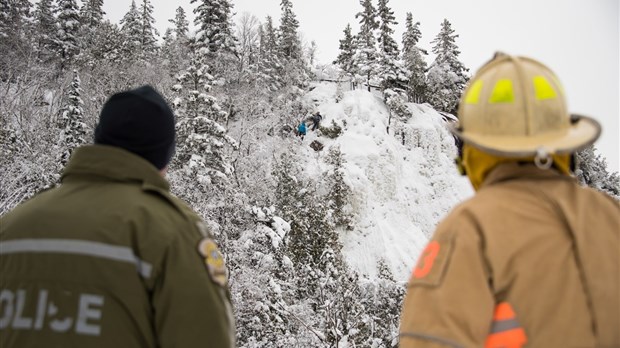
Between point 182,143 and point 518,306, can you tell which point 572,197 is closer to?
point 518,306

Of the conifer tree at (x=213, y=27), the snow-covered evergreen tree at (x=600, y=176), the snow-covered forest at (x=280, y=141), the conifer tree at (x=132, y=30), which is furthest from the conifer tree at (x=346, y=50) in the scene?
the snow-covered evergreen tree at (x=600, y=176)

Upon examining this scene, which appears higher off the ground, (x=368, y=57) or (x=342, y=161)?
(x=368, y=57)

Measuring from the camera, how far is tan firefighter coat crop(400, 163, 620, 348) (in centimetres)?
120

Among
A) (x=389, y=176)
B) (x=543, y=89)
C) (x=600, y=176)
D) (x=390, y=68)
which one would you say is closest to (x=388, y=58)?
(x=390, y=68)

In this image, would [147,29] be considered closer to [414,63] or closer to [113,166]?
[414,63]

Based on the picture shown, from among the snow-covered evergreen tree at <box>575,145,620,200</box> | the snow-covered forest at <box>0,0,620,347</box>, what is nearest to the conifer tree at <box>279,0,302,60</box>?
the snow-covered forest at <box>0,0,620,347</box>

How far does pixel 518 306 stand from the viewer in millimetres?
1237

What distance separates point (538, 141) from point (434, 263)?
55cm

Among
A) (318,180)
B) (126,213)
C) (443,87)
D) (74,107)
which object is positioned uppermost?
(443,87)

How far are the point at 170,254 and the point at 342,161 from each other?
1126 inches

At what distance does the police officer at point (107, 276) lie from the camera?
1.47m

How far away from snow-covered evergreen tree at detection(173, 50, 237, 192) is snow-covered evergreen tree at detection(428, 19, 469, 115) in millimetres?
28605

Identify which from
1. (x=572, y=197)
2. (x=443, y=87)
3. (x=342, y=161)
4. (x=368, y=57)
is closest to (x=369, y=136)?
(x=342, y=161)

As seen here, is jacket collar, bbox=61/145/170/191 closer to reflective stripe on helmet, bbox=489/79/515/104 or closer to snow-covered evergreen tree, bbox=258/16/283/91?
reflective stripe on helmet, bbox=489/79/515/104
